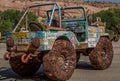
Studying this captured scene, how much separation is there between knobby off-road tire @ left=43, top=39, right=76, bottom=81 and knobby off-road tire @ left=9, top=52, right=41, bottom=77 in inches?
44.0

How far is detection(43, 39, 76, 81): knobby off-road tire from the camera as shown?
11.6m

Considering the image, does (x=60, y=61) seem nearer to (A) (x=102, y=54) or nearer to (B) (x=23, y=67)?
(B) (x=23, y=67)

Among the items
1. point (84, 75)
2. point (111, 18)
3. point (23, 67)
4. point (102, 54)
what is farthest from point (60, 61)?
point (111, 18)

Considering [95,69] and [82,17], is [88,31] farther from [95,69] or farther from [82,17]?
[95,69]

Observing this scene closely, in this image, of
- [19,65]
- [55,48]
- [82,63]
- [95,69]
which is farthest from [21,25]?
[82,63]

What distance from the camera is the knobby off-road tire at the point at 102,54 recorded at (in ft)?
49.2

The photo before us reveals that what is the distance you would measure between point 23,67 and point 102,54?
11.0ft

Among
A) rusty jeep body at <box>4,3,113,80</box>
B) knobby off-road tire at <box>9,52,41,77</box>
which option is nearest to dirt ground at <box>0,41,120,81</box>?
knobby off-road tire at <box>9,52,41,77</box>

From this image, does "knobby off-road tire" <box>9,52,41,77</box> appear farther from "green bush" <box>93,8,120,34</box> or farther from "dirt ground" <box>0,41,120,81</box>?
"green bush" <box>93,8,120,34</box>

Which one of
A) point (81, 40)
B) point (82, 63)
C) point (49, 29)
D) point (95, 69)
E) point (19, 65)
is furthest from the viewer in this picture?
point (82, 63)

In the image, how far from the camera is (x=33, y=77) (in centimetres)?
1350

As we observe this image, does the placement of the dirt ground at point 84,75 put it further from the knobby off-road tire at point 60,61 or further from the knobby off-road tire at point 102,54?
the knobby off-road tire at point 60,61

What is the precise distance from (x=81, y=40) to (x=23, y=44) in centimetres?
272

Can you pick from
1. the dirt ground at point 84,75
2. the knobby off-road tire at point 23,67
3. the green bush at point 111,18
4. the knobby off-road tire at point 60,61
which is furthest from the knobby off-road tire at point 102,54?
the green bush at point 111,18
